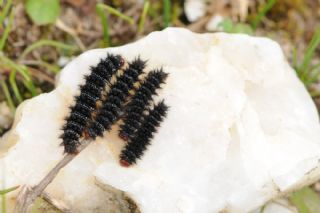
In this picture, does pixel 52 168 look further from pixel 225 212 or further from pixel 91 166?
pixel 225 212

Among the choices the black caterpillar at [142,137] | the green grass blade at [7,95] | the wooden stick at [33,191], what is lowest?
the green grass blade at [7,95]

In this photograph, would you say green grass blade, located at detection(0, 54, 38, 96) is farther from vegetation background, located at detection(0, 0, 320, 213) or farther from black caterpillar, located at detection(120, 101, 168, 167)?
black caterpillar, located at detection(120, 101, 168, 167)

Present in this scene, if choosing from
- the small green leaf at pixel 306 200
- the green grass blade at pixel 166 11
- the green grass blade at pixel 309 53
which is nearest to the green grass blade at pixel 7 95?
the green grass blade at pixel 166 11

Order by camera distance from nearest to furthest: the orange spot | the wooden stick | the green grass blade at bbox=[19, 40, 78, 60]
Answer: the wooden stick < the orange spot < the green grass blade at bbox=[19, 40, 78, 60]

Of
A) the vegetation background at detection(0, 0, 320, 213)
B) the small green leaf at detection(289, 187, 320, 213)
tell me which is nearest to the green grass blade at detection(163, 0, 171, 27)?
the vegetation background at detection(0, 0, 320, 213)

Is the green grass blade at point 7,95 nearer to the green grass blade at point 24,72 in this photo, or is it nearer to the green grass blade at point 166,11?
the green grass blade at point 24,72

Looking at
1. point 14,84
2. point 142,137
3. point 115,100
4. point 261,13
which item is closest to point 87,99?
point 115,100

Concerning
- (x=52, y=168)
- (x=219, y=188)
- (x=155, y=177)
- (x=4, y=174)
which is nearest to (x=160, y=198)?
(x=155, y=177)
